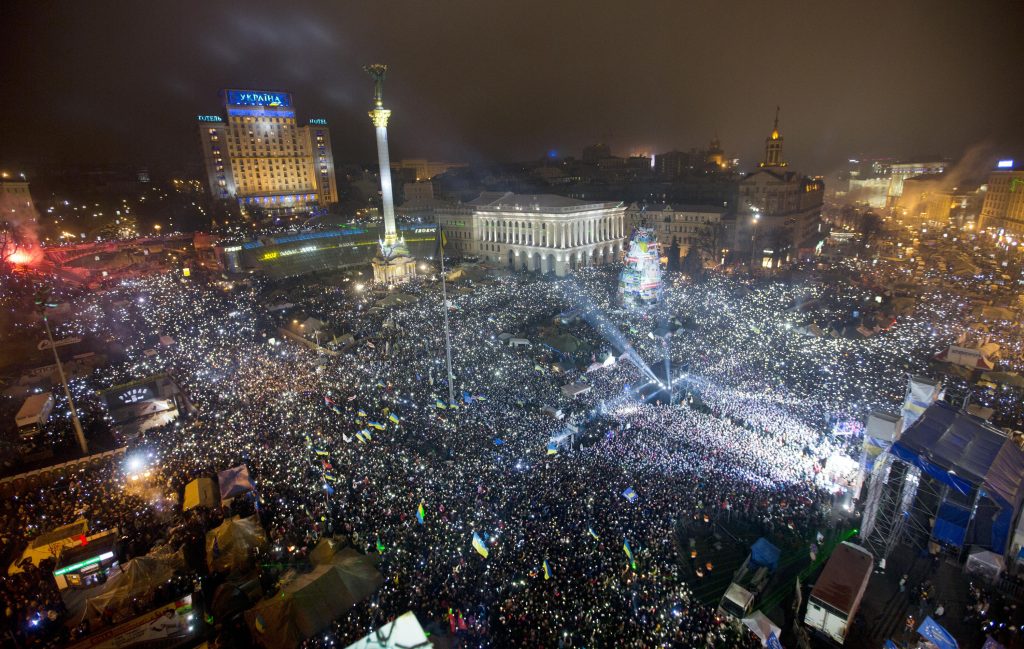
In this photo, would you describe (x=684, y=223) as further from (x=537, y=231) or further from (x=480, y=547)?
(x=480, y=547)

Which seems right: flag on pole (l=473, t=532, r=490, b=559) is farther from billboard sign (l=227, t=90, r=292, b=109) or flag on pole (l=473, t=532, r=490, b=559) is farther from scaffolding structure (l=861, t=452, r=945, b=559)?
billboard sign (l=227, t=90, r=292, b=109)

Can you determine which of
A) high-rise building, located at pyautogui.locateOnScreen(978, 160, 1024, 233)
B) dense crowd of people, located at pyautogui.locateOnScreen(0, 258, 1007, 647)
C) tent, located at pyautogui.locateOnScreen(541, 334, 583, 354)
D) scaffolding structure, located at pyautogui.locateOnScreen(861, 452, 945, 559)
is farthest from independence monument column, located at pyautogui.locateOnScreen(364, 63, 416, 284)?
high-rise building, located at pyautogui.locateOnScreen(978, 160, 1024, 233)

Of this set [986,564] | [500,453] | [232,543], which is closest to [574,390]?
→ [500,453]

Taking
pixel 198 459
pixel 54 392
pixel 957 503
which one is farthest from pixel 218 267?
pixel 957 503

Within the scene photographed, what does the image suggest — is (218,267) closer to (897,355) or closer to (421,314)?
(421,314)

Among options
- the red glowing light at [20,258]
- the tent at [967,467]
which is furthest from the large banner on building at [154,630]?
the red glowing light at [20,258]

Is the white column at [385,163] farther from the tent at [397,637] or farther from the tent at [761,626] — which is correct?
the tent at [761,626]
